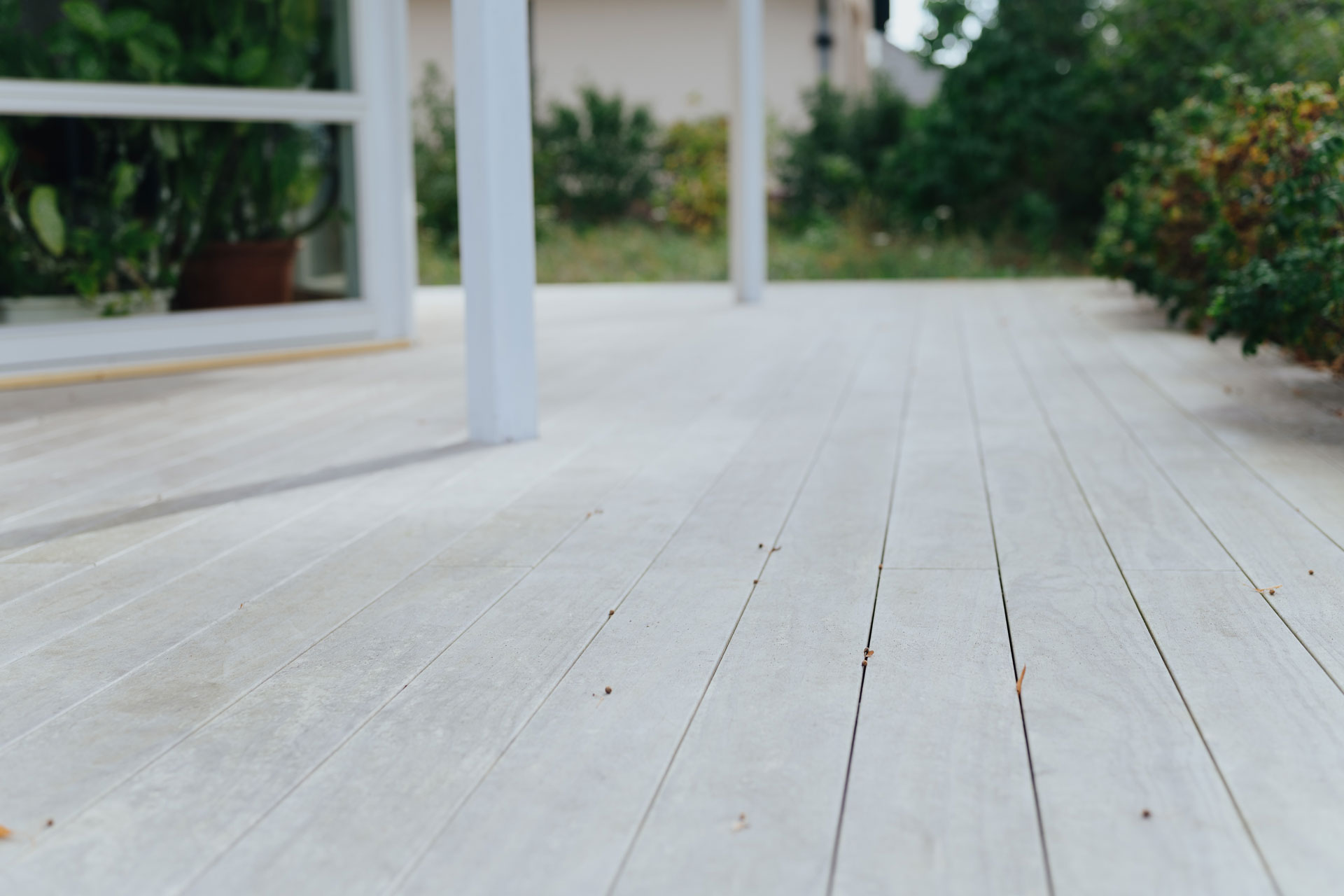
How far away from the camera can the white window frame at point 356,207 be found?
4832mm

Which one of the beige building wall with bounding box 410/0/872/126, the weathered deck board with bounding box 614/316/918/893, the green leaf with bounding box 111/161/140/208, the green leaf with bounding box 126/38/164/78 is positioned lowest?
the weathered deck board with bounding box 614/316/918/893

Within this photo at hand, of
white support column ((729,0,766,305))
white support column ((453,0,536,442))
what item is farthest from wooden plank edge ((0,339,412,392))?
white support column ((729,0,766,305))

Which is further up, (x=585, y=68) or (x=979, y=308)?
(x=585, y=68)

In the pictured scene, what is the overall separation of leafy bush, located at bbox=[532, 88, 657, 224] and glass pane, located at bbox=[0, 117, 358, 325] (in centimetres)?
740

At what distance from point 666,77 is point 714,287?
20.6 feet

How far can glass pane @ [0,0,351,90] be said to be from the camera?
479 centimetres

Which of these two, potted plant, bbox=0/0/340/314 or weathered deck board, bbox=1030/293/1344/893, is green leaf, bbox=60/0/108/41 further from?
weathered deck board, bbox=1030/293/1344/893

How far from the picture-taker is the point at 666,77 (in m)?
14.9

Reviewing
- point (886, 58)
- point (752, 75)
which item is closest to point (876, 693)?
point (752, 75)

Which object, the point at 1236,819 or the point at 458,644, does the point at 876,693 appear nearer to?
the point at 1236,819

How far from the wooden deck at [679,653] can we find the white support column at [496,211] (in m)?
0.16

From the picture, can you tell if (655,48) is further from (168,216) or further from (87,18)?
(87,18)

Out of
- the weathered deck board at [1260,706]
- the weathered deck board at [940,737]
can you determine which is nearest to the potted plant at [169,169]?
the weathered deck board at [940,737]

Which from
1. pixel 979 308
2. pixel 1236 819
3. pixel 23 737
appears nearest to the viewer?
pixel 1236 819
